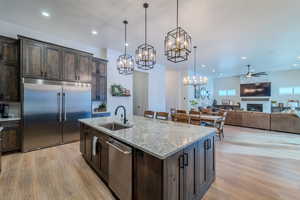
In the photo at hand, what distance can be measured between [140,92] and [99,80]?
112 inches

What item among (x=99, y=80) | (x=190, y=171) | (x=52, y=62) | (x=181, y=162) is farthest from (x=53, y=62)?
(x=190, y=171)

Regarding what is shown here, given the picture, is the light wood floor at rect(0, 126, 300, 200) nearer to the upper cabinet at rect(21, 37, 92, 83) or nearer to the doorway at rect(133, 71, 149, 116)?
the upper cabinet at rect(21, 37, 92, 83)

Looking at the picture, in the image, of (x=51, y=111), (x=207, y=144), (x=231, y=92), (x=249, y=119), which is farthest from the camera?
(x=231, y=92)

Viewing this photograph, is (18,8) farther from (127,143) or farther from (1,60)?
(127,143)

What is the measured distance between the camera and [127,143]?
166 cm

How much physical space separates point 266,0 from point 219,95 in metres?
10.4

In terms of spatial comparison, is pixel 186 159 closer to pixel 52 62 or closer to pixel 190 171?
pixel 190 171

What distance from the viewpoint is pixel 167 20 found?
10.8 feet

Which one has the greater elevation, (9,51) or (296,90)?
(9,51)

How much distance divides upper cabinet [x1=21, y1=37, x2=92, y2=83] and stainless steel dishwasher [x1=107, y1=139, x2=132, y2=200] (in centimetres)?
304

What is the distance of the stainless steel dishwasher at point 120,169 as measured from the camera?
5.28 ft

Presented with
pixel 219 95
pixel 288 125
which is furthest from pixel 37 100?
pixel 219 95

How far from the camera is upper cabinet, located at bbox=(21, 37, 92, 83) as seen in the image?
339 centimetres

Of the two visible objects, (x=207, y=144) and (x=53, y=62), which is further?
(x=53, y=62)
